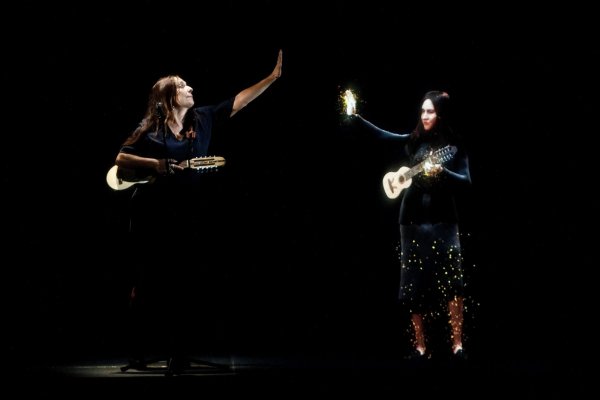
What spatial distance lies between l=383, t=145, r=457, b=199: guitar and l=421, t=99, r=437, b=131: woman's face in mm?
167

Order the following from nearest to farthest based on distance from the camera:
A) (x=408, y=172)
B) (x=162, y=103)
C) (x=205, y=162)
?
(x=205, y=162), (x=162, y=103), (x=408, y=172)

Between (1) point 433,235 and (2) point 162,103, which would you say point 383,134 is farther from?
(2) point 162,103

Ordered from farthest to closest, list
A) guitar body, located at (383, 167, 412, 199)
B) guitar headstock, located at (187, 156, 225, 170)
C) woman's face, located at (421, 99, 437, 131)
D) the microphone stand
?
guitar body, located at (383, 167, 412, 199) < woman's face, located at (421, 99, 437, 131) < the microphone stand < guitar headstock, located at (187, 156, 225, 170)

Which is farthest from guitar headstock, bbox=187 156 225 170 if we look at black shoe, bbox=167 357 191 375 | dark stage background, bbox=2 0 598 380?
dark stage background, bbox=2 0 598 380

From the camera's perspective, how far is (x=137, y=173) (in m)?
3.69

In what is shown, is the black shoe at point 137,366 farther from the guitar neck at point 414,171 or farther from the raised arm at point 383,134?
the raised arm at point 383,134

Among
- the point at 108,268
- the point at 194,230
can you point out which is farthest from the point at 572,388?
the point at 108,268

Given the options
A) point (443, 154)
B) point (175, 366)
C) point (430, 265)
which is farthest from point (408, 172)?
point (175, 366)

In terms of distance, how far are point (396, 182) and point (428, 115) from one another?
0.48 meters

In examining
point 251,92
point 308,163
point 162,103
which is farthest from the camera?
point 308,163

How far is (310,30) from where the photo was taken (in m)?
5.06

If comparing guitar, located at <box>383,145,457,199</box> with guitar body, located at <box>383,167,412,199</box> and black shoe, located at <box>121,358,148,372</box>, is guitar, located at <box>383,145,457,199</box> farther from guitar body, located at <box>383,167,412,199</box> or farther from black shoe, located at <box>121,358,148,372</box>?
black shoe, located at <box>121,358,148,372</box>

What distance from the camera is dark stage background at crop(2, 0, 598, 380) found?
5031mm

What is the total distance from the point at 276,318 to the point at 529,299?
1848mm
